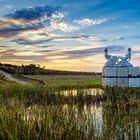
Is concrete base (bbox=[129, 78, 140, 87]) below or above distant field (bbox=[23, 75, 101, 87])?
above

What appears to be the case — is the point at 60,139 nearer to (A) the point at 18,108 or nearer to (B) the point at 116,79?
(A) the point at 18,108

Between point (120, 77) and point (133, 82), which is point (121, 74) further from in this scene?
point (133, 82)

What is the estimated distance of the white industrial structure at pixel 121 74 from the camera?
2267cm

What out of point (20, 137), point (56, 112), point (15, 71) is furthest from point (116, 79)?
point (15, 71)

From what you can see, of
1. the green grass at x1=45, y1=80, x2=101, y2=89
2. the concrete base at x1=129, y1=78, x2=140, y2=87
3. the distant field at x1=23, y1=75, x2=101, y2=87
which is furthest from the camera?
the distant field at x1=23, y1=75, x2=101, y2=87

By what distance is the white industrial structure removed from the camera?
22.7 m

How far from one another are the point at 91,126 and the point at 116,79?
15295 millimetres

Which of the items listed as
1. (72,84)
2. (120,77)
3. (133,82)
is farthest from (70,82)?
(133,82)

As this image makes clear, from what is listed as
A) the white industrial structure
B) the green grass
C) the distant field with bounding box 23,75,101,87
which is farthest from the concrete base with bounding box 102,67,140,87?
the distant field with bounding box 23,75,101,87

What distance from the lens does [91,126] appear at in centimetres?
758

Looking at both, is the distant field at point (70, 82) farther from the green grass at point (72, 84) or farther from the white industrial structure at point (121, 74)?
the white industrial structure at point (121, 74)

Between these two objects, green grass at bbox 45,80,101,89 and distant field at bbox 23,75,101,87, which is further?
distant field at bbox 23,75,101,87

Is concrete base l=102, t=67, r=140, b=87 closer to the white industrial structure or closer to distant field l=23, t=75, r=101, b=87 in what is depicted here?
the white industrial structure

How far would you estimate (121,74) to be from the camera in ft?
74.6
